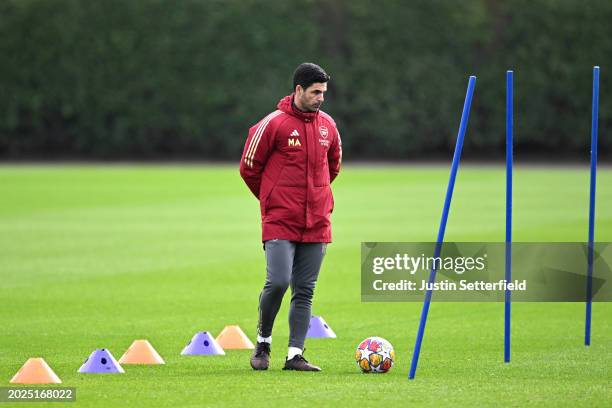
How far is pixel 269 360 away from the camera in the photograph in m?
10.1

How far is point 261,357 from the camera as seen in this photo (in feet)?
31.9

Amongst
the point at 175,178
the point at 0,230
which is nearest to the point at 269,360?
the point at 0,230

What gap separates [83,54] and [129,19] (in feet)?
7.89

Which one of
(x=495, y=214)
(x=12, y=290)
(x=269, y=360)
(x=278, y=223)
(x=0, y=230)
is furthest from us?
(x=495, y=214)

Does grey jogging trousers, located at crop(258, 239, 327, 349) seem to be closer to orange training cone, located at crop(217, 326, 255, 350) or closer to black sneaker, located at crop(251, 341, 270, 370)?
black sneaker, located at crop(251, 341, 270, 370)

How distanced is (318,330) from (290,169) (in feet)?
9.19

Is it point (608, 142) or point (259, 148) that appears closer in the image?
point (259, 148)

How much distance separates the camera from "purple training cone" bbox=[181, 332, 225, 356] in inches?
419

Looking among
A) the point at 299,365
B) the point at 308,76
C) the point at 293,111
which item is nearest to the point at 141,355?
the point at 299,365

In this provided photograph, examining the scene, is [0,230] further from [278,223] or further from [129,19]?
[129,19]

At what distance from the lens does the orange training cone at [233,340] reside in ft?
36.2

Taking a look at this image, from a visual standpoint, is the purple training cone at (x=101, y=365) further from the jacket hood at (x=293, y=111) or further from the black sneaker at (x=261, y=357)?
the jacket hood at (x=293, y=111)

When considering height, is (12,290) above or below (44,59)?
below

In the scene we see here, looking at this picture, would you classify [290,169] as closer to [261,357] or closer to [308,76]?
[308,76]
